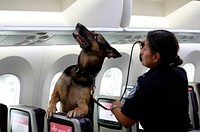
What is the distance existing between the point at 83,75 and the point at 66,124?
591 mm

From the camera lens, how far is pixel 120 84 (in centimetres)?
586

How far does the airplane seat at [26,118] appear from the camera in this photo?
277 cm

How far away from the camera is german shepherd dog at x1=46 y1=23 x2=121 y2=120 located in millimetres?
2795

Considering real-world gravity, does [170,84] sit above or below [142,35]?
below

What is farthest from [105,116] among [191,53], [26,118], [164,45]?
[191,53]

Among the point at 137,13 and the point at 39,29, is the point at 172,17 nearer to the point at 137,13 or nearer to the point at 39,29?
the point at 137,13

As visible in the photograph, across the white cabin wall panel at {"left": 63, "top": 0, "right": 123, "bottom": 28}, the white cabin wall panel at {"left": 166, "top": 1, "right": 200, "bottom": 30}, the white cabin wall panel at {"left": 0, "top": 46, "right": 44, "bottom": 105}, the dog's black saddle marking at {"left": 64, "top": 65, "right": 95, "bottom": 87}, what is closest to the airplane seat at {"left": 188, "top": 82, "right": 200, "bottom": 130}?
the white cabin wall panel at {"left": 166, "top": 1, "right": 200, "bottom": 30}

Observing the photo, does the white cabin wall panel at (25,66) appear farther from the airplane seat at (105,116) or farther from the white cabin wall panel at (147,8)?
the white cabin wall panel at (147,8)

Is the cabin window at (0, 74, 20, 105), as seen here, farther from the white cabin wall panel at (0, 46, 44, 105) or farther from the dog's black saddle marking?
the dog's black saddle marking

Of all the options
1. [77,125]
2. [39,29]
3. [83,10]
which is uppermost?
[83,10]

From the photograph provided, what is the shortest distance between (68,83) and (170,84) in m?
0.77

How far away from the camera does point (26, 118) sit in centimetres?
285

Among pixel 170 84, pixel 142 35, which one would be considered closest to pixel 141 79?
pixel 170 84

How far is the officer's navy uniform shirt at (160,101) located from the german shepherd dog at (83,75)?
41 centimetres
